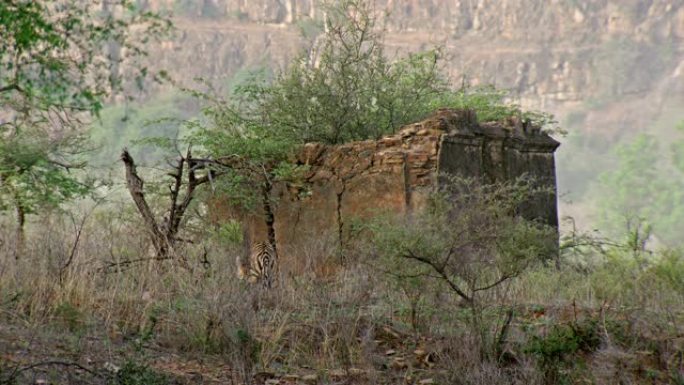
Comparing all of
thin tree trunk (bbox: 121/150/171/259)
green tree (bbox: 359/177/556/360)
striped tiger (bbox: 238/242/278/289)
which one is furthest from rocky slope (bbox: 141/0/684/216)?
green tree (bbox: 359/177/556/360)

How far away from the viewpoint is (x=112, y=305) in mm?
7770

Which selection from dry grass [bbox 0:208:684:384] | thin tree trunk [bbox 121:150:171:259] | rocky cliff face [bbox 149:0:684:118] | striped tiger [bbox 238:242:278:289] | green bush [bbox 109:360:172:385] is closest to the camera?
green bush [bbox 109:360:172:385]

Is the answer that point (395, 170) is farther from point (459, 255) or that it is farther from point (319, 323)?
point (319, 323)

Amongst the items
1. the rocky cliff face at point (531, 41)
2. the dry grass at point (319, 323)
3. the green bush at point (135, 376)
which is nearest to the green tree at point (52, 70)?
the dry grass at point (319, 323)

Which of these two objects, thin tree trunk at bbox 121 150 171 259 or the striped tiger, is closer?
thin tree trunk at bbox 121 150 171 259

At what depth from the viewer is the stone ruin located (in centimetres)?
1279

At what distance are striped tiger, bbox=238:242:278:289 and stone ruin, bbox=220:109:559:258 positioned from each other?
444 mm

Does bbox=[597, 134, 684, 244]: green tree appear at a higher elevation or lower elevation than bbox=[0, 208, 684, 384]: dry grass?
lower

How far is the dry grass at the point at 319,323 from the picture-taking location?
7.10m

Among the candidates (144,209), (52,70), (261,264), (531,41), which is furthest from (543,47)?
(52,70)

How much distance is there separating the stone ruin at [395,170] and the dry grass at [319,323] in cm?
362

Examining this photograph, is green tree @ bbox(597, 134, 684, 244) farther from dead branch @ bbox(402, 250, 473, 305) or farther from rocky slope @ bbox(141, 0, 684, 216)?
dead branch @ bbox(402, 250, 473, 305)

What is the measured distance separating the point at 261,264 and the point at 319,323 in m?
4.25

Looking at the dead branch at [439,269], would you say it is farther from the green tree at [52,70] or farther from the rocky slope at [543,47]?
the rocky slope at [543,47]
